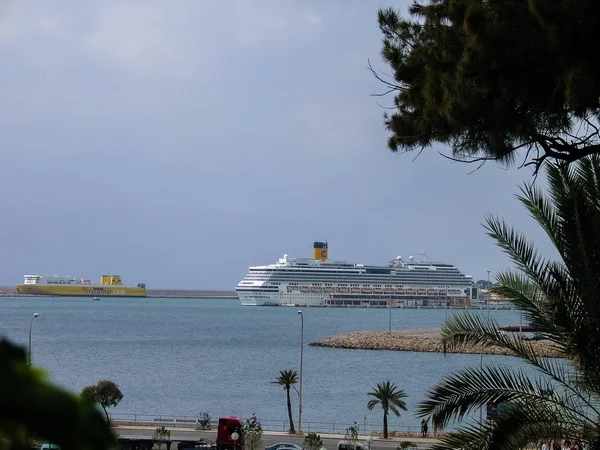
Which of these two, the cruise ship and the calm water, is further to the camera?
the cruise ship

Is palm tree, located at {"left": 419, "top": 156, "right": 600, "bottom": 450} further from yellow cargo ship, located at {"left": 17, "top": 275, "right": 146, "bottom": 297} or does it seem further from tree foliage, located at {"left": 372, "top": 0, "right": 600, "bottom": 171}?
yellow cargo ship, located at {"left": 17, "top": 275, "right": 146, "bottom": 297}

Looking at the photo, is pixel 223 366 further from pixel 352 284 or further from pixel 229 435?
pixel 352 284

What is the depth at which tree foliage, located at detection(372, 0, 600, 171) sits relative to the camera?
4816 mm

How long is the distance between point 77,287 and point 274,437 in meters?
123

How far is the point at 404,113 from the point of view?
5.91 meters

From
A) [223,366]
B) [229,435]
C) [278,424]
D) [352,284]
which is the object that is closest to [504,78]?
[229,435]

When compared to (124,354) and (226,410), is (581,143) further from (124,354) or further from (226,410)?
(124,354)

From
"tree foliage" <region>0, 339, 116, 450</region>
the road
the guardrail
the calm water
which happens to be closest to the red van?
the road

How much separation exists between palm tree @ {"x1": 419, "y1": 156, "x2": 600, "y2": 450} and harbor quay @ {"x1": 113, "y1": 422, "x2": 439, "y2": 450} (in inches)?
525

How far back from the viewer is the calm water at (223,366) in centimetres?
3234

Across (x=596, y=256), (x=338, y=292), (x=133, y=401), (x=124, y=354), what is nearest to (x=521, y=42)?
(x=596, y=256)

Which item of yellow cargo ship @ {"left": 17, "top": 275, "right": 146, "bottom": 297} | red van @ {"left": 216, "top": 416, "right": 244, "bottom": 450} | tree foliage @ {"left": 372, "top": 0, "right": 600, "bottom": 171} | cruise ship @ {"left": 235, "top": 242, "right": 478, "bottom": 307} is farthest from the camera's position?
yellow cargo ship @ {"left": 17, "top": 275, "right": 146, "bottom": 297}

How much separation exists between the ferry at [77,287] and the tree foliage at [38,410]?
452 ft

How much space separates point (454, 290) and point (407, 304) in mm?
6450
